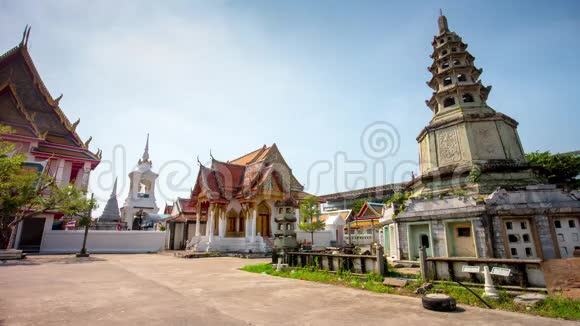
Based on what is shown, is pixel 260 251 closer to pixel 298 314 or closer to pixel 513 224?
pixel 513 224

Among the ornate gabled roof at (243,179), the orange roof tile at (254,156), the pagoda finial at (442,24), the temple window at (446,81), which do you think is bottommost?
the ornate gabled roof at (243,179)

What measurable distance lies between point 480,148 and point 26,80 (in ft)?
113

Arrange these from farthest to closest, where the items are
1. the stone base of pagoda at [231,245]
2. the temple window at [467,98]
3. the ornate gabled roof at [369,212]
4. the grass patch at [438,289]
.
→ the ornate gabled roof at [369,212], the stone base of pagoda at [231,245], the temple window at [467,98], the grass patch at [438,289]

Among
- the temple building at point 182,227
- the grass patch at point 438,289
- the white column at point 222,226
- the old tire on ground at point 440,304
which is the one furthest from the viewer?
the temple building at point 182,227

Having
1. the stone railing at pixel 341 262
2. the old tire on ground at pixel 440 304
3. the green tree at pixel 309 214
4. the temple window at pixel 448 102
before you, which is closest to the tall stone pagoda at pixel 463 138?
the temple window at pixel 448 102

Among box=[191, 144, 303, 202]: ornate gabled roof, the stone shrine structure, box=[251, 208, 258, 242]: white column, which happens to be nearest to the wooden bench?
box=[191, 144, 303, 202]: ornate gabled roof

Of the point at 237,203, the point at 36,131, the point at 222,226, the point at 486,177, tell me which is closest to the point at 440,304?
the point at 486,177

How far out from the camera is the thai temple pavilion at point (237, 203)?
2259 cm

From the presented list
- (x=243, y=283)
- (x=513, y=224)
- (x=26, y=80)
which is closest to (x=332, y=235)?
(x=513, y=224)

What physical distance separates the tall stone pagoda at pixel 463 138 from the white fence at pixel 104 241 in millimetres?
22001

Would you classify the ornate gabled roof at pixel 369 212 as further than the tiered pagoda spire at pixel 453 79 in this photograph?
Yes

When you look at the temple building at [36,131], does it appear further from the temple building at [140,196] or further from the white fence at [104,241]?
the temple building at [140,196]

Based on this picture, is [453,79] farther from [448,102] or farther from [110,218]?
[110,218]

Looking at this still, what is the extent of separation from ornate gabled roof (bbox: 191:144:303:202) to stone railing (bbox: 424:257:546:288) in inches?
629
